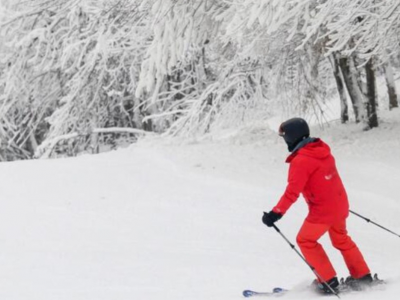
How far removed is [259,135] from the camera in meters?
14.5

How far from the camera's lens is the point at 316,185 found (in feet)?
17.3

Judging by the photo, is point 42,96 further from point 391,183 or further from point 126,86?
point 391,183

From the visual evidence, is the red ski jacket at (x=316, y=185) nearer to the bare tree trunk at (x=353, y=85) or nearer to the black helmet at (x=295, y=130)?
the black helmet at (x=295, y=130)

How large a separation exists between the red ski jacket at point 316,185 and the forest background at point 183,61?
3191mm

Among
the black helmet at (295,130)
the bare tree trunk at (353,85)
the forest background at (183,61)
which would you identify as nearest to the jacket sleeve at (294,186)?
the black helmet at (295,130)

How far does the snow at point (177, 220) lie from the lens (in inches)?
243

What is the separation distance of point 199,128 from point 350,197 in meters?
5.47

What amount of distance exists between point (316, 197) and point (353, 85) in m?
9.38

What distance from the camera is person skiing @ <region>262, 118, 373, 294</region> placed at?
5168mm

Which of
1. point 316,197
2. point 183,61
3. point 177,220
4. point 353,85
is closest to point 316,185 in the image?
point 316,197

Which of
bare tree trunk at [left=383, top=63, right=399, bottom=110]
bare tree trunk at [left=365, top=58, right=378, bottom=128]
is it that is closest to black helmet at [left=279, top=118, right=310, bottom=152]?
bare tree trunk at [left=365, top=58, right=378, bottom=128]

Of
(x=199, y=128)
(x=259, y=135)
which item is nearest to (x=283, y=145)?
(x=259, y=135)

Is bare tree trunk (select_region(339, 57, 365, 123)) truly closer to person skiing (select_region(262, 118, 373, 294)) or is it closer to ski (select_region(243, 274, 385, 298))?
person skiing (select_region(262, 118, 373, 294))

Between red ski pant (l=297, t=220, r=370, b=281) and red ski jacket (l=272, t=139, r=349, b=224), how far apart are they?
73 mm
